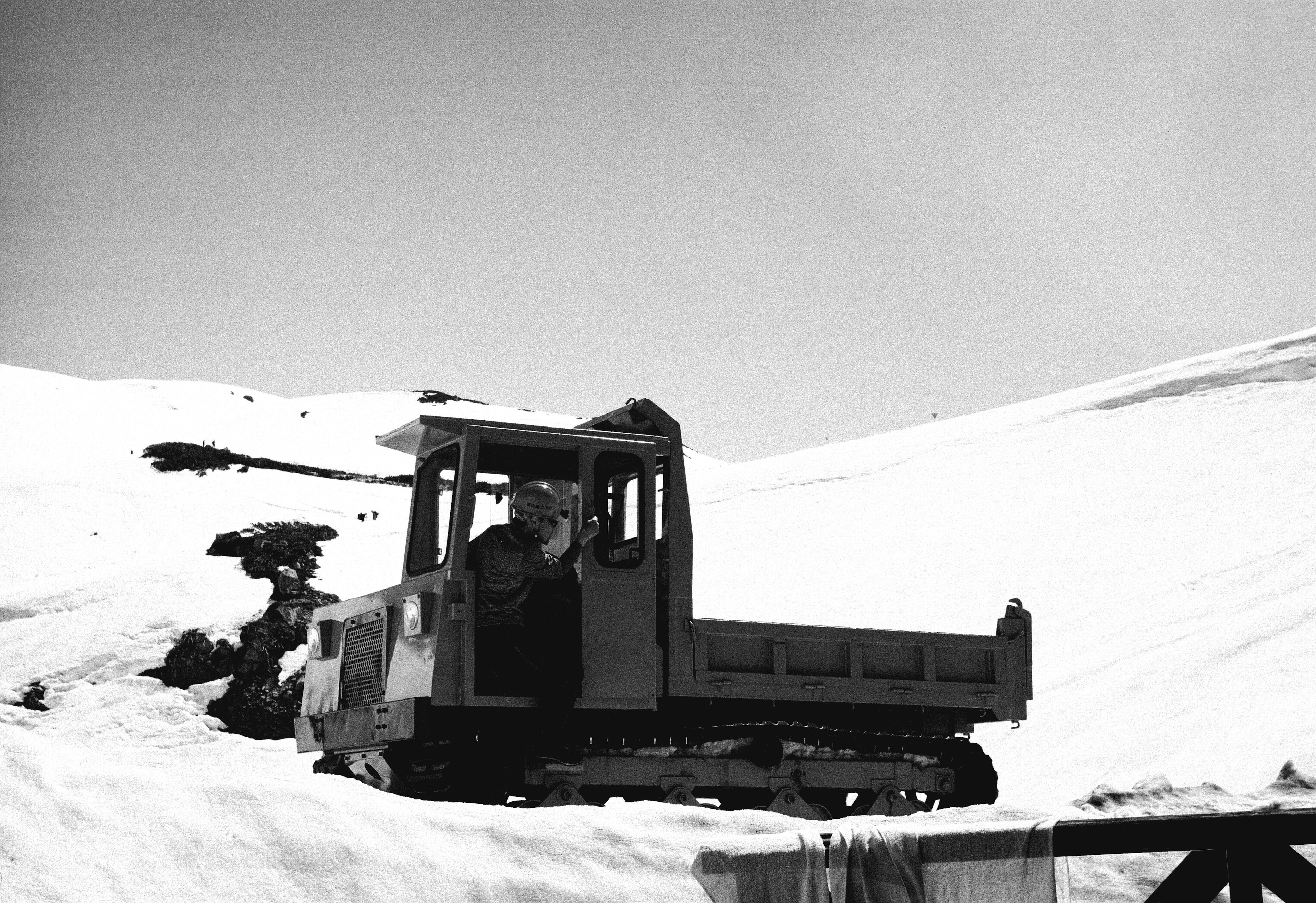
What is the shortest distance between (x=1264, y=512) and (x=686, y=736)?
49.9ft

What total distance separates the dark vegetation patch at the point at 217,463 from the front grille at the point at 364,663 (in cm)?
2619

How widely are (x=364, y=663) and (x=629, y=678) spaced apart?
190 centimetres

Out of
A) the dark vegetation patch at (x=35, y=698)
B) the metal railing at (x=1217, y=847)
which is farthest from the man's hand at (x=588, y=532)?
the dark vegetation patch at (x=35, y=698)

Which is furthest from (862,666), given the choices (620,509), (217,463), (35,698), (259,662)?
(217,463)

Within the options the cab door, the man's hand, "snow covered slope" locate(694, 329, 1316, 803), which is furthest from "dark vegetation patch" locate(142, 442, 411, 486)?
the man's hand

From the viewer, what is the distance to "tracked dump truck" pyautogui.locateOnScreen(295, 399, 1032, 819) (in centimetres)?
934

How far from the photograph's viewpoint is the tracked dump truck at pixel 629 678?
30.6 feet

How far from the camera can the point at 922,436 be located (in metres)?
34.9

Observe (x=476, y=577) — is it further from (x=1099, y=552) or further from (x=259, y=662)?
(x=1099, y=552)

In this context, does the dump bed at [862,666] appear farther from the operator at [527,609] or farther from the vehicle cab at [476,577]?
the operator at [527,609]

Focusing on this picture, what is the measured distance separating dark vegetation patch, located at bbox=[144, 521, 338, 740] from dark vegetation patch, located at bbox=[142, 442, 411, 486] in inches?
545

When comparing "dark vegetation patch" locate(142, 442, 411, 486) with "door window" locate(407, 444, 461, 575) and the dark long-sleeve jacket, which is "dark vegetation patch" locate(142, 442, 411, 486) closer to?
"door window" locate(407, 444, 461, 575)

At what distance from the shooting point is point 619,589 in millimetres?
9617

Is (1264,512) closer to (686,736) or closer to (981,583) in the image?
(981,583)
